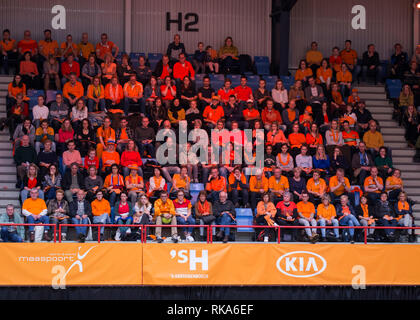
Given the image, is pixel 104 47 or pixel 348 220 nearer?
pixel 348 220

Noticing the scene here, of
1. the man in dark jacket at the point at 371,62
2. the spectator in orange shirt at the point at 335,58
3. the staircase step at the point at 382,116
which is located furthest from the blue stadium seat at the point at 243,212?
the man in dark jacket at the point at 371,62

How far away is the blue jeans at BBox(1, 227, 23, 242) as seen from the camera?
12031 millimetres

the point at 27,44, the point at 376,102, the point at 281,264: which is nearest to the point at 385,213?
the point at 281,264

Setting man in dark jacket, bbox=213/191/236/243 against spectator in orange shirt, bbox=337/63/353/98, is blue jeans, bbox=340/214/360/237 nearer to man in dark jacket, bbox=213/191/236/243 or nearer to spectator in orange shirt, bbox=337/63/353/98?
man in dark jacket, bbox=213/191/236/243

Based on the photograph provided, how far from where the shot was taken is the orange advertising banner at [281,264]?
11844mm

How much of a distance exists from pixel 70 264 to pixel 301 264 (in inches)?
161

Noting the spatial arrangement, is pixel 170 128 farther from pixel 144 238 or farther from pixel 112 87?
pixel 144 238

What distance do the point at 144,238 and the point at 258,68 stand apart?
8.91 meters

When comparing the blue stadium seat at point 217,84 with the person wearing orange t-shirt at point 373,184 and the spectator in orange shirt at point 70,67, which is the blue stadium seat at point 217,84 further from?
the person wearing orange t-shirt at point 373,184

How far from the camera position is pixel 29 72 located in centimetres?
1742

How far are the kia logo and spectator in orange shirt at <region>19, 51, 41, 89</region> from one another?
340 inches

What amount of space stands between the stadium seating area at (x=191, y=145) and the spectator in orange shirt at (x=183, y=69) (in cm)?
3

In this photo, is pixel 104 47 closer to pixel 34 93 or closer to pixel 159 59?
pixel 159 59
